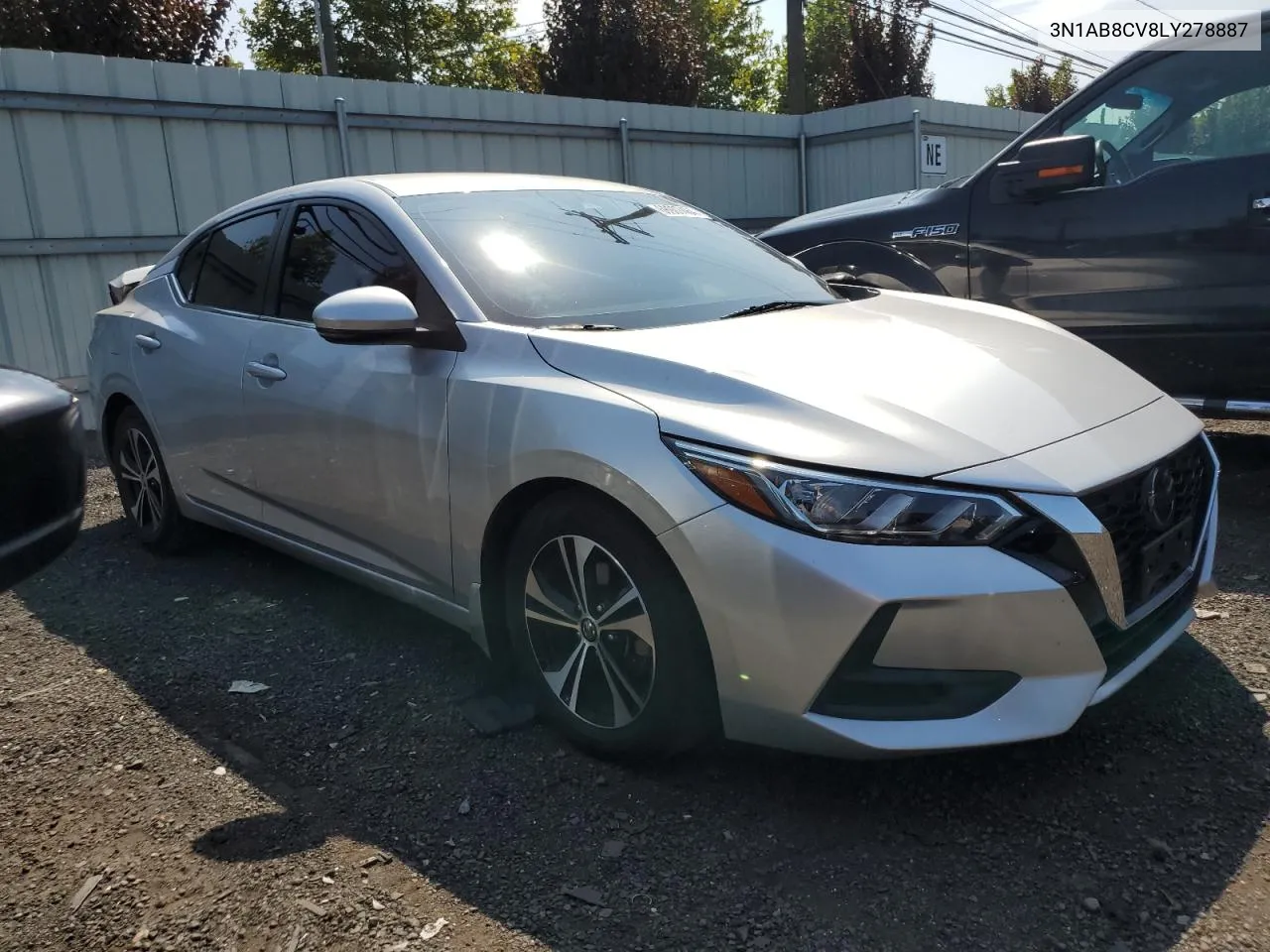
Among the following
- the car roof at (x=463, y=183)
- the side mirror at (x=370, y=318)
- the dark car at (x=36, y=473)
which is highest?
the car roof at (x=463, y=183)

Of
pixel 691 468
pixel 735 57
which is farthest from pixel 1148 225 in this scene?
pixel 735 57

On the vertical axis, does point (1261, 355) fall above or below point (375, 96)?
below

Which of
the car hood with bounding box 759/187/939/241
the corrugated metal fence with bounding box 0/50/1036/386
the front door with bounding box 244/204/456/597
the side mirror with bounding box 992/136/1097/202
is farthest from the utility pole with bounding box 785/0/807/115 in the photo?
Answer: the front door with bounding box 244/204/456/597

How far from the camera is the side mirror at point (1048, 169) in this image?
4.74m

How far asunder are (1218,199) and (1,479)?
4554mm

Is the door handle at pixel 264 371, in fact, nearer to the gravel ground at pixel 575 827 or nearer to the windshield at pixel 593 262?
the windshield at pixel 593 262

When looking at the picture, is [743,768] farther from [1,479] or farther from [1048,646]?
[1,479]

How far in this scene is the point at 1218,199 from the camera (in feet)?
14.9

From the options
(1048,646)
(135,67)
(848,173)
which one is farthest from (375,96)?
(1048,646)

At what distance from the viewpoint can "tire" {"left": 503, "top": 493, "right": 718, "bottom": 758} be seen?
2.54 m

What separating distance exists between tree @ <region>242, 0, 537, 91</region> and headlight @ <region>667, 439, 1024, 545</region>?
30863mm

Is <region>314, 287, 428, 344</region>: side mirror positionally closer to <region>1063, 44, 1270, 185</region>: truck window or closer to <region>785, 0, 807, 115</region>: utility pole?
<region>1063, 44, 1270, 185</region>: truck window

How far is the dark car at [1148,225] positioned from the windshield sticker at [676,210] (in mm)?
912

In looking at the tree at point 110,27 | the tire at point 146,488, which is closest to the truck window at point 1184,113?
the tire at point 146,488
